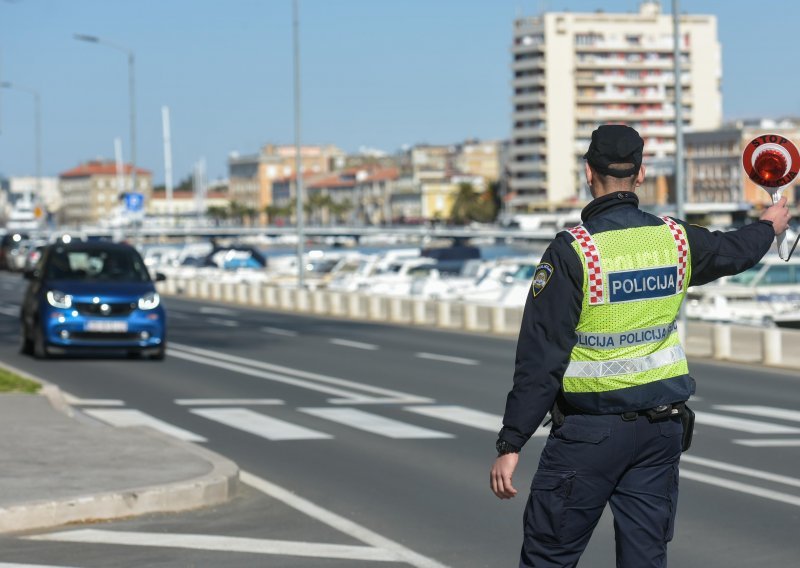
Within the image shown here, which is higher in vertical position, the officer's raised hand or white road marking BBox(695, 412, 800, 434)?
the officer's raised hand

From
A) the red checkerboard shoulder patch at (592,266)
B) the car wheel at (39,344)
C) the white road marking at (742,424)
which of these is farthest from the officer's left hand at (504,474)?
the car wheel at (39,344)

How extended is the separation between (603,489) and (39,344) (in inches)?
810

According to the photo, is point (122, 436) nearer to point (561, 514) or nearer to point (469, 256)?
point (561, 514)

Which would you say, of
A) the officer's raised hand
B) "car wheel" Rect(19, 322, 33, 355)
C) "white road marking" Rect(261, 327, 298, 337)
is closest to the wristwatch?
the officer's raised hand

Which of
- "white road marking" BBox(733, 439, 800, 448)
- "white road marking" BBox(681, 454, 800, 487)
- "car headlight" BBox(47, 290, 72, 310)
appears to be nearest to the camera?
"white road marking" BBox(681, 454, 800, 487)

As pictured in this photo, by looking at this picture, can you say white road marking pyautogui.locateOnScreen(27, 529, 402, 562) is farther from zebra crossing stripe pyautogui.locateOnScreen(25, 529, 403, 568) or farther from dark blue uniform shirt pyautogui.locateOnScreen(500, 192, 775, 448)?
dark blue uniform shirt pyautogui.locateOnScreen(500, 192, 775, 448)

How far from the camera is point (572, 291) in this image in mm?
5500

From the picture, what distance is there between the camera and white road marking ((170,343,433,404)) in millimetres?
19406

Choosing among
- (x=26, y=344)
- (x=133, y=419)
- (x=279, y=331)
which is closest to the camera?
(x=133, y=419)

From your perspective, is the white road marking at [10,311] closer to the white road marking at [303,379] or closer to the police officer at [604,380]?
the white road marking at [303,379]

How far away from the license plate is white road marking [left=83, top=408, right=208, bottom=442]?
6673 mm

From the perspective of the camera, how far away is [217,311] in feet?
159

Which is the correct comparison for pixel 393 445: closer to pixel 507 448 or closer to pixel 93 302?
pixel 507 448

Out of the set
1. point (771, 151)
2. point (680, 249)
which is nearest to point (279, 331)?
point (771, 151)
